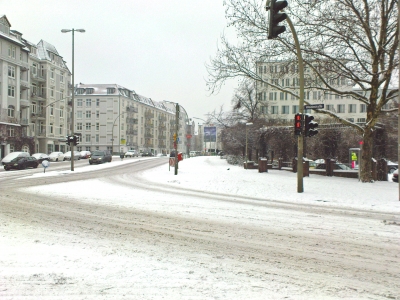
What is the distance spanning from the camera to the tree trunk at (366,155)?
20.0m

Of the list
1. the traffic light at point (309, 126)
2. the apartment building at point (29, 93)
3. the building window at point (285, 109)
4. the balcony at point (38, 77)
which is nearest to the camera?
the traffic light at point (309, 126)

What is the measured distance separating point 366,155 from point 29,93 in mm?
50677

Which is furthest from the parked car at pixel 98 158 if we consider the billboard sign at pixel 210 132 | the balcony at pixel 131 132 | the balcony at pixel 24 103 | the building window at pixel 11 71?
the balcony at pixel 131 132

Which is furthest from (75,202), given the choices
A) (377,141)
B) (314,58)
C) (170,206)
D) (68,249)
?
(377,141)

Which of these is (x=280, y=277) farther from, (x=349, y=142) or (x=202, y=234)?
(x=349, y=142)

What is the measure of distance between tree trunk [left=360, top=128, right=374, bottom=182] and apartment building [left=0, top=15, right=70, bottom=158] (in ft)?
123

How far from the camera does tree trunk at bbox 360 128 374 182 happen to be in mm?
19969

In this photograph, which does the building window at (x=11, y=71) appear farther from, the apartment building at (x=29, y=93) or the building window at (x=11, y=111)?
the building window at (x=11, y=111)

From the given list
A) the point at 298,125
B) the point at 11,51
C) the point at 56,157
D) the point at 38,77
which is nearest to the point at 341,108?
→ the point at 56,157

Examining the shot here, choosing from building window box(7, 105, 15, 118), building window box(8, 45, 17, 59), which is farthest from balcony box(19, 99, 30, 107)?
building window box(8, 45, 17, 59)

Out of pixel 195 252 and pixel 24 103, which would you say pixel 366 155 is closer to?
pixel 195 252

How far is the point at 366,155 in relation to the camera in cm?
2005

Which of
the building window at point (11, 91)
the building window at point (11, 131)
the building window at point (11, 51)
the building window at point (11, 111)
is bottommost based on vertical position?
the building window at point (11, 131)

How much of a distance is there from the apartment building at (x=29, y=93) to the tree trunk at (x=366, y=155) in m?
37.6
